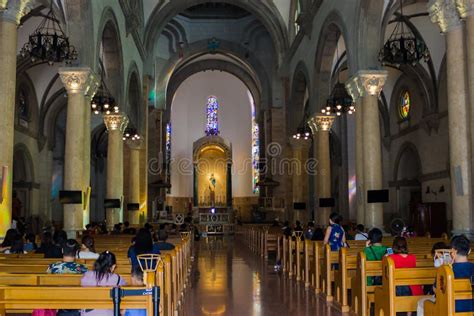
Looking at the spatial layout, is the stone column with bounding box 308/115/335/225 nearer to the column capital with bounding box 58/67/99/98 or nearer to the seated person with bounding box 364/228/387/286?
the column capital with bounding box 58/67/99/98

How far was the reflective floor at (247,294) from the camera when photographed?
8.76 m

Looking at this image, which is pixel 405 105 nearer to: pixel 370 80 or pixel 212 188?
pixel 370 80

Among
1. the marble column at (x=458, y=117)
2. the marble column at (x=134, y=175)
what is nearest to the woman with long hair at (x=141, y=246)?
the marble column at (x=458, y=117)

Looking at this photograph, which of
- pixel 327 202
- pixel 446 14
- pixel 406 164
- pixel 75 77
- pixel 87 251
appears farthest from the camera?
pixel 406 164

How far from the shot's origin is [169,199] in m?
43.3

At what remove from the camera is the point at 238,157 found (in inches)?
1833

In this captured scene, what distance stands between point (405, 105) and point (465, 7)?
1562 centimetres

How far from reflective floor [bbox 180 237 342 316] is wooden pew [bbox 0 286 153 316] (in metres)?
3.98

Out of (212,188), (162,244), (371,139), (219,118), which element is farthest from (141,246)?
(219,118)

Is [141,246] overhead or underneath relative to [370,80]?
underneath

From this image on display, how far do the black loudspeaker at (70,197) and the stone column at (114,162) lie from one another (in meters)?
6.15

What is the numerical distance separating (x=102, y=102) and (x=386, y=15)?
972 centimetres

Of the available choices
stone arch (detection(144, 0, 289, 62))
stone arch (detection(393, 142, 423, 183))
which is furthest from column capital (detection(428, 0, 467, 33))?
Answer: stone arch (detection(144, 0, 289, 62))

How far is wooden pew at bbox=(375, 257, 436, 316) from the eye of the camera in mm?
6250
